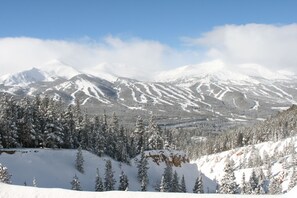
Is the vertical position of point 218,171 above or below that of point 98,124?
below

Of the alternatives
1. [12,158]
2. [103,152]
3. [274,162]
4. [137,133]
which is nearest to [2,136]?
[12,158]

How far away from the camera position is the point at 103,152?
112688 millimetres

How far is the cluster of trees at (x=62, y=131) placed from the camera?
319 feet

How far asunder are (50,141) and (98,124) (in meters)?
19.5

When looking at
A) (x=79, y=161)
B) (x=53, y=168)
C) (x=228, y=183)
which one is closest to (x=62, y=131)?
(x=79, y=161)

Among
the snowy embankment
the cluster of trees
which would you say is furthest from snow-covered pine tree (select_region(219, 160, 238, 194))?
the snowy embankment

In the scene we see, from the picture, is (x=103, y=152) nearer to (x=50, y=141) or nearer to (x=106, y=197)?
(x=50, y=141)

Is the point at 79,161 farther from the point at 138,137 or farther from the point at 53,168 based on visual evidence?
the point at 138,137

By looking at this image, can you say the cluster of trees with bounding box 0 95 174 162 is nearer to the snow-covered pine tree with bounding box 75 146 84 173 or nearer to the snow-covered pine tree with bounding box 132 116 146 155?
the snow-covered pine tree with bounding box 132 116 146 155

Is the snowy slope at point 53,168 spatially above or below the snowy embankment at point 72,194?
below

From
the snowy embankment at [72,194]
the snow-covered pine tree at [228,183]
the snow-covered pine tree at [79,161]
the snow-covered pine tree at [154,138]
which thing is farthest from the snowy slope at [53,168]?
the snowy embankment at [72,194]

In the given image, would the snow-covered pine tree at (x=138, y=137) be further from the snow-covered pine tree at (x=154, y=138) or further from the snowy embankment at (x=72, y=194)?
the snowy embankment at (x=72, y=194)

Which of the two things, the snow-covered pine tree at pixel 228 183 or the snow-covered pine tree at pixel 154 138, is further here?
the snow-covered pine tree at pixel 154 138

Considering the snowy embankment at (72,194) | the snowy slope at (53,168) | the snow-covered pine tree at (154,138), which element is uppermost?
the snowy embankment at (72,194)
